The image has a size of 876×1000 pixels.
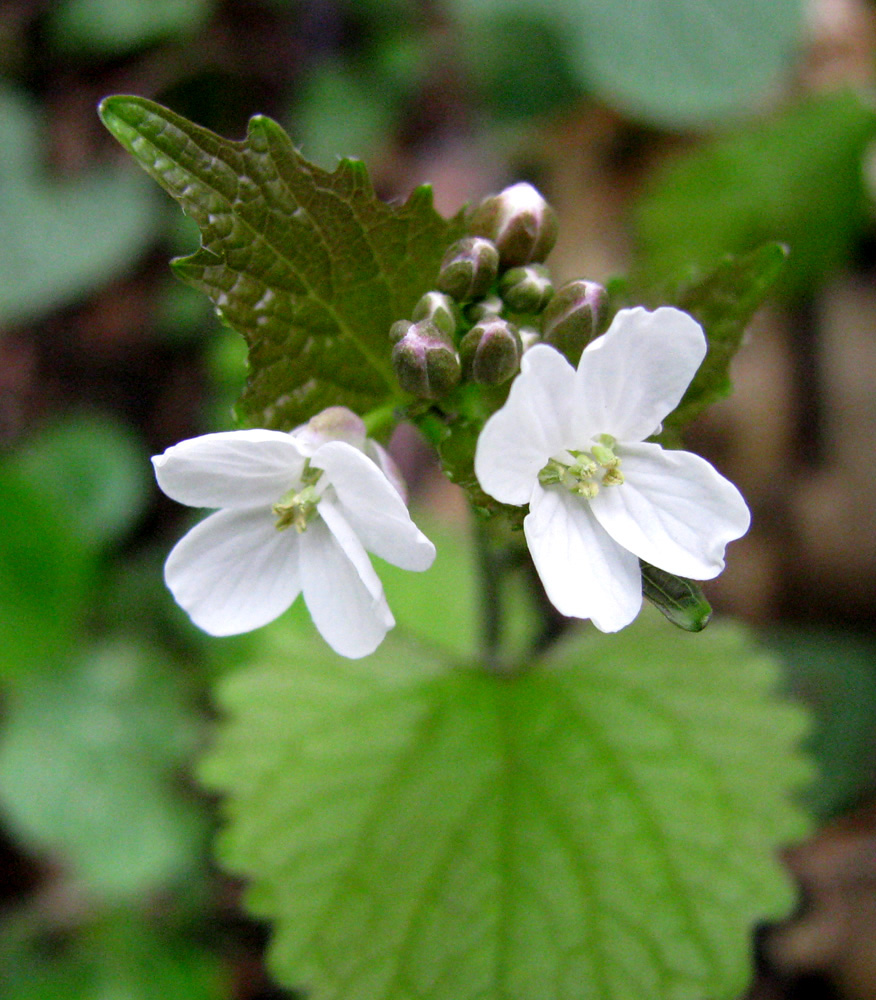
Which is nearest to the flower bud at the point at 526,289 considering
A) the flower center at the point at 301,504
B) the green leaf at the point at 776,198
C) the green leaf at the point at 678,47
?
the flower center at the point at 301,504

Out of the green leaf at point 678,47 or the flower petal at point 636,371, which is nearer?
the flower petal at point 636,371

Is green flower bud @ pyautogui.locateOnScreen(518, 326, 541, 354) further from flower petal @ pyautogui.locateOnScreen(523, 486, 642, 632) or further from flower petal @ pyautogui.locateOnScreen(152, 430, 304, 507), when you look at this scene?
flower petal @ pyautogui.locateOnScreen(152, 430, 304, 507)

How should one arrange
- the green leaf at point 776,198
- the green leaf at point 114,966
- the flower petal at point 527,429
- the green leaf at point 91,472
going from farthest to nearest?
1. the green leaf at point 776,198
2. the green leaf at point 91,472
3. the green leaf at point 114,966
4. the flower petal at point 527,429

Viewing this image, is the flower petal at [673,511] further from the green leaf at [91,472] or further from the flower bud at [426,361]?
the green leaf at [91,472]

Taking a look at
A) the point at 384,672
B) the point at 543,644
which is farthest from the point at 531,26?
the point at 384,672

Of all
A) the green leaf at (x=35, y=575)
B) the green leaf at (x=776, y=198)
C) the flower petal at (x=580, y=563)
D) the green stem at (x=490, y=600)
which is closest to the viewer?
the flower petal at (x=580, y=563)

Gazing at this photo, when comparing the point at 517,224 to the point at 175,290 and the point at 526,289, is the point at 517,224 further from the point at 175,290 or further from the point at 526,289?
the point at 175,290

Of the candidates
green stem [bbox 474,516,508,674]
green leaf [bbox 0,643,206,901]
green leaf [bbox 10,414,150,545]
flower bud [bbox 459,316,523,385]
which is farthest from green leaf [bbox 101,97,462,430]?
green leaf [bbox 10,414,150,545]
